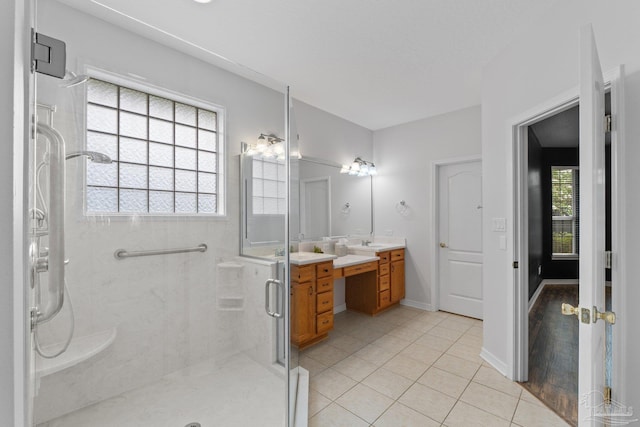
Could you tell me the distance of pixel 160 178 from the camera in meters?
1.29

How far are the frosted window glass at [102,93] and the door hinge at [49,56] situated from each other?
0.14 metres

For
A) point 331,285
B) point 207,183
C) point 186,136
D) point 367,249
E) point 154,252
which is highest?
point 186,136

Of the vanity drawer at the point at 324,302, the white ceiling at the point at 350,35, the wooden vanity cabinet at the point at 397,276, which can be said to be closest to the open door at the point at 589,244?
the white ceiling at the point at 350,35

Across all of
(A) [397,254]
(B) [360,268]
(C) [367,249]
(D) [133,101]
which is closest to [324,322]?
(B) [360,268]

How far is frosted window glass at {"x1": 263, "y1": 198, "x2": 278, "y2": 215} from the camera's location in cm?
183

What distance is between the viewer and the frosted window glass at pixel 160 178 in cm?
127

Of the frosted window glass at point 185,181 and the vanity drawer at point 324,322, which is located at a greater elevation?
the frosted window glass at point 185,181

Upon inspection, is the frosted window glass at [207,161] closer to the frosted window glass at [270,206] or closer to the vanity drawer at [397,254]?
the frosted window glass at [270,206]

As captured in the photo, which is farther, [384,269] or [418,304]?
[418,304]

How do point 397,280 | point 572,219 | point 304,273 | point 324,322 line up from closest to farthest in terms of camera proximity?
point 304,273 < point 324,322 < point 397,280 < point 572,219

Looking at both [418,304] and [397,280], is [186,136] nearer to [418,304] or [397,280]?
[397,280]

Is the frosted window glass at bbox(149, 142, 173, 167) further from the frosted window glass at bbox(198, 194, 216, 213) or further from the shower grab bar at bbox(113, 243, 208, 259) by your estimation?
the shower grab bar at bbox(113, 243, 208, 259)

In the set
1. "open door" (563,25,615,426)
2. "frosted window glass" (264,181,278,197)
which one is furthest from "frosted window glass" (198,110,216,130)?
"open door" (563,25,615,426)

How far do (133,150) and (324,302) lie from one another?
2196mm
